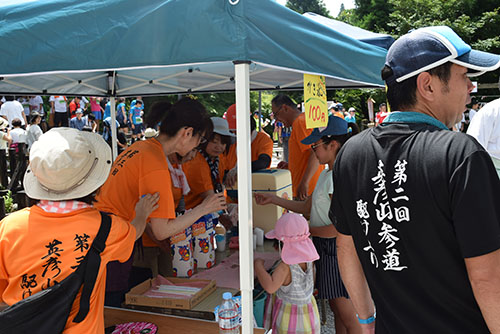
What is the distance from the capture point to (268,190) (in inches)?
129

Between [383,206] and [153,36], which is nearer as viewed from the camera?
[383,206]

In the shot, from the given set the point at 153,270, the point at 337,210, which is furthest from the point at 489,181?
the point at 153,270

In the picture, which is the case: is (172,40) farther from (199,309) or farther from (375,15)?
(375,15)

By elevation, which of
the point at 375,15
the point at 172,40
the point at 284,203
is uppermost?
the point at 375,15

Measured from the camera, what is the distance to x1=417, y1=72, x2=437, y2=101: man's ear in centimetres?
122

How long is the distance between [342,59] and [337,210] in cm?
104

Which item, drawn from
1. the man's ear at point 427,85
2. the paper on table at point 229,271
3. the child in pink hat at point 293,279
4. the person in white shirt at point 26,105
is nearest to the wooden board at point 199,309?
the paper on table at point 229,271

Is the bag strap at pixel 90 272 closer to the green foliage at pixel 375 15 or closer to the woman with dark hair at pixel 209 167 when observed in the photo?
the woman with dark hair at pixel 209 167

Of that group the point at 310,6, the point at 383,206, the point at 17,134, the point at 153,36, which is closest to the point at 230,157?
the point at 153,36

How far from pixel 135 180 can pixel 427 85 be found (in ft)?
5.05

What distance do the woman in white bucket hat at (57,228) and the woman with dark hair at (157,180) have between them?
1.53 feet

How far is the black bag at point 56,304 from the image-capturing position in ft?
4.44

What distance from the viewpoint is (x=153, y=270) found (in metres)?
2.66

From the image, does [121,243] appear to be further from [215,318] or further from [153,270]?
[153,270]
